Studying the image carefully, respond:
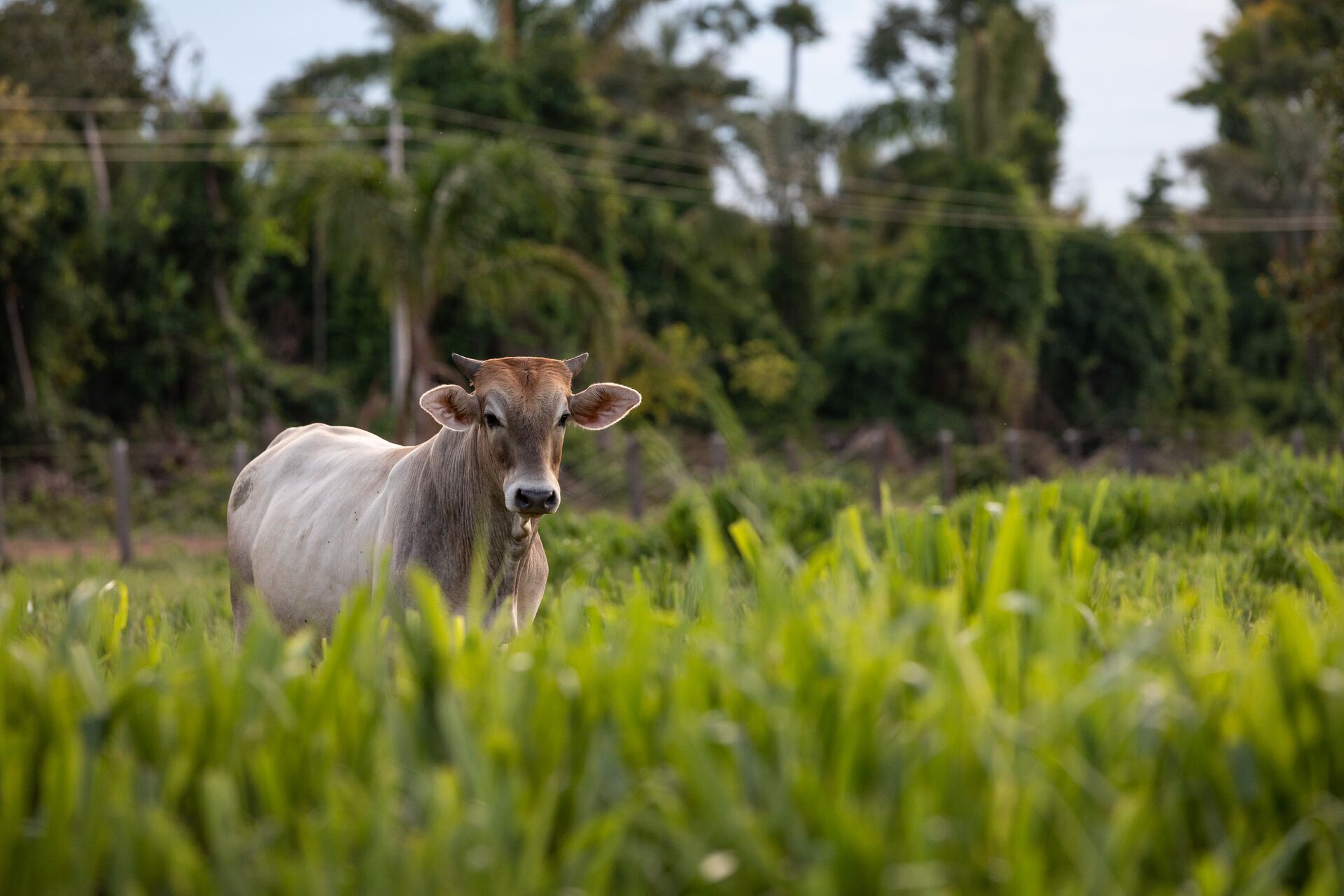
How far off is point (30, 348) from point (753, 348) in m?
13.0

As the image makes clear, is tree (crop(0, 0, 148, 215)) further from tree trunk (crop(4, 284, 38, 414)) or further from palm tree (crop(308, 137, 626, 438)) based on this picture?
palm tree (crop(308, 137, 626, 438))

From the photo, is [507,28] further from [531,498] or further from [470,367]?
[531,498]

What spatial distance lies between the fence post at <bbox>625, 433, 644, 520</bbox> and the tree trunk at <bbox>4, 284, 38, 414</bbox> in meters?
8.39

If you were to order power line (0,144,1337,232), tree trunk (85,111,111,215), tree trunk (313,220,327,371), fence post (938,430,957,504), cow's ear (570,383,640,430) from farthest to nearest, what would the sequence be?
tree trunk (313,220,327,371) → tree trunk (85,111,111,215) → power line (0,144,1337,232) → fence post (938,430,957,504) → cow's ear (570,383,640,430)

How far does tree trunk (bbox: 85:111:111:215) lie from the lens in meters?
18.0

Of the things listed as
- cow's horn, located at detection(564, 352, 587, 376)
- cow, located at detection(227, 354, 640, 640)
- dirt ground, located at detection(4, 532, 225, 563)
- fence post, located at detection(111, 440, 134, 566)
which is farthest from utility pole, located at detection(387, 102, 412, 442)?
cow's horn, located at detection(564, 352, 587, 376)

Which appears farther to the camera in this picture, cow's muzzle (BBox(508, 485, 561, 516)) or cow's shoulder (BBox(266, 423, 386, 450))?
cow's shoulder (BBox(266, 423, 386, 450))

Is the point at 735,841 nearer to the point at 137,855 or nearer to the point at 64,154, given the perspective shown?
the point at 137,855

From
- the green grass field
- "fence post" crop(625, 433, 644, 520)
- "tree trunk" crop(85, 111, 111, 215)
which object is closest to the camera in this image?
the green grass field

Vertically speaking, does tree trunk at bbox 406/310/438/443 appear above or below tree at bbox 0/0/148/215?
below

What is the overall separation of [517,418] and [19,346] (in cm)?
1506

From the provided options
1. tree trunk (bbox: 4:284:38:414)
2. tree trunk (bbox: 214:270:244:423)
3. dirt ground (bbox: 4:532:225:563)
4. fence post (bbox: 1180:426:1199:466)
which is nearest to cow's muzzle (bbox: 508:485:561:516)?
dirt ground (bbox: 4:532:225:563)

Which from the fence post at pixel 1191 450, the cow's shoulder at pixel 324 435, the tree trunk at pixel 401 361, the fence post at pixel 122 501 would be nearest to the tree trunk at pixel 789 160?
the fence post at pixel 1191 450

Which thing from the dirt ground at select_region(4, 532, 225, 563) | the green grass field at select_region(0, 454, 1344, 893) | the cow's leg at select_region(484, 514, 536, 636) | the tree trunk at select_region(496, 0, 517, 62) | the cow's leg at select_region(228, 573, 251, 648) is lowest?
the dirt ground at select_region(4, 532, 225, 563)
